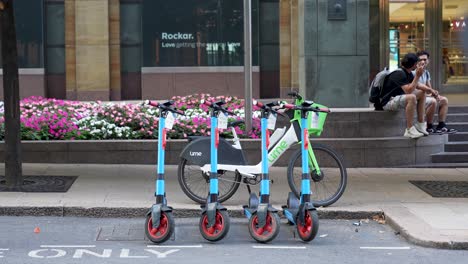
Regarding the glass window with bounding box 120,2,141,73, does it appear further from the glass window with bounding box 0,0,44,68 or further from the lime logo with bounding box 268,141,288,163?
the lime logo with bounding box 268,141,288,163

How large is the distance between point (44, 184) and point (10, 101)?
1.16 m

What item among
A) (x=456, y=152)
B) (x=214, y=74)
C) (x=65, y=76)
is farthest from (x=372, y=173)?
(x=65, y=76)

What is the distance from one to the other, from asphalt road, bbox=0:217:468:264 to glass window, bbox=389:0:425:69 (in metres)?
11.4

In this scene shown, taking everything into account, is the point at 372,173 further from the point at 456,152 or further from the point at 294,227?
the point at 294,227

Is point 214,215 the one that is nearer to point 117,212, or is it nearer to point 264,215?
point 264,215

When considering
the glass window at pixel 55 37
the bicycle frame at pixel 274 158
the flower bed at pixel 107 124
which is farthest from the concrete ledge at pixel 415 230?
the glass window at pixel 55 37

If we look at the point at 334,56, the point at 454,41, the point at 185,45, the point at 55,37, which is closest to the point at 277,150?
the point at 334,56

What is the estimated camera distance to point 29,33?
19.2m

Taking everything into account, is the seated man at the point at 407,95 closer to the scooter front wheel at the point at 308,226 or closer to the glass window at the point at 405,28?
the scooter front wheel at the point at 308,226

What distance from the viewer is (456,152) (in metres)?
12.5

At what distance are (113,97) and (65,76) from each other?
1.33 meters

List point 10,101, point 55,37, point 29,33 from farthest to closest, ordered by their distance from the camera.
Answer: point 55,37 < point 29,33 < point 10,101

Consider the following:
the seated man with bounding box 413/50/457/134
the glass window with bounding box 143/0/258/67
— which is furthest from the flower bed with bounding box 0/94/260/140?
the glass window with bounding box 143/0/258/67

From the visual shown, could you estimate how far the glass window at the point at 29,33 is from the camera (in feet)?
62.5
